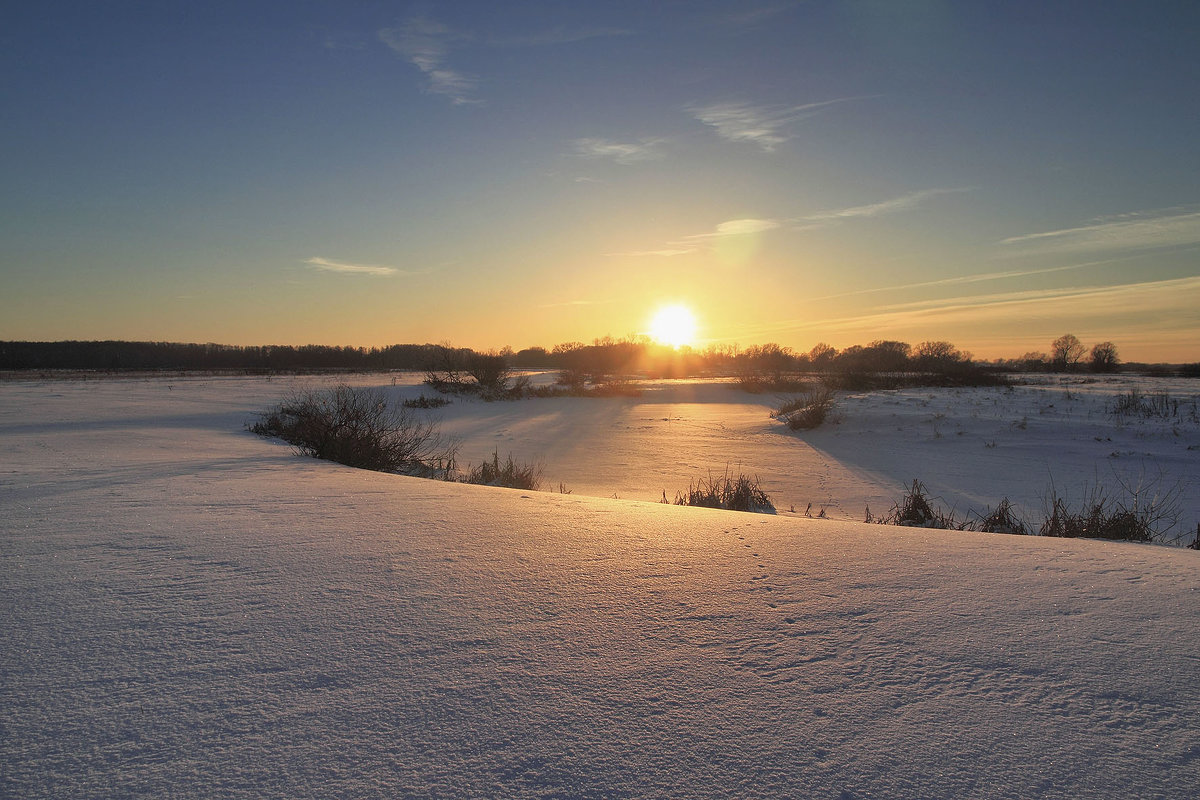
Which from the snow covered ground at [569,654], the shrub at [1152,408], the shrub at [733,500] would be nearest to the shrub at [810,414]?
the shrub at [1152,408]

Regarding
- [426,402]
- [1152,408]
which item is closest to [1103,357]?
[1152,408]

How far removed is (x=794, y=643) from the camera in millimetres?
1719

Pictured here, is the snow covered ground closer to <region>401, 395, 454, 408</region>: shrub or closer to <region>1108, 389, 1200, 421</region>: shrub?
<region>1108, 389, 1200, 421</region>: shrub

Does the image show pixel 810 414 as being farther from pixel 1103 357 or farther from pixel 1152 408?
pixel 1103 357

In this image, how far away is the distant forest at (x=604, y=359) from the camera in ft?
109

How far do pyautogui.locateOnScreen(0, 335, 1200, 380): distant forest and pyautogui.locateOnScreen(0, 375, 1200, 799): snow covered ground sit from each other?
22702mm

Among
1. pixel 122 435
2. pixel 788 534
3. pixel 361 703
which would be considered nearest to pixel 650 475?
pixel 788 534

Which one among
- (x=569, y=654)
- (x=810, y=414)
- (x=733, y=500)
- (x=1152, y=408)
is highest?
(x=1152, y=408)

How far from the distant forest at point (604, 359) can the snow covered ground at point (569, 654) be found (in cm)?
2270

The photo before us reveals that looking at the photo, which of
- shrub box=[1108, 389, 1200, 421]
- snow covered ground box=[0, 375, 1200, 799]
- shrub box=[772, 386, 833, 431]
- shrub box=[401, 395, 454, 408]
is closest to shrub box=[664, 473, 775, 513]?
snow covered ground box=[0, 375, 1200, 799]

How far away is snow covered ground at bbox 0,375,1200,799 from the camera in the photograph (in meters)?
1.19

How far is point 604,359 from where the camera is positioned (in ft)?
144

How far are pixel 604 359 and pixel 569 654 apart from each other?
42286mm

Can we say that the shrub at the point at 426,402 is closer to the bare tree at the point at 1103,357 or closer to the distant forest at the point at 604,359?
the distant forest at the point at 604,359
